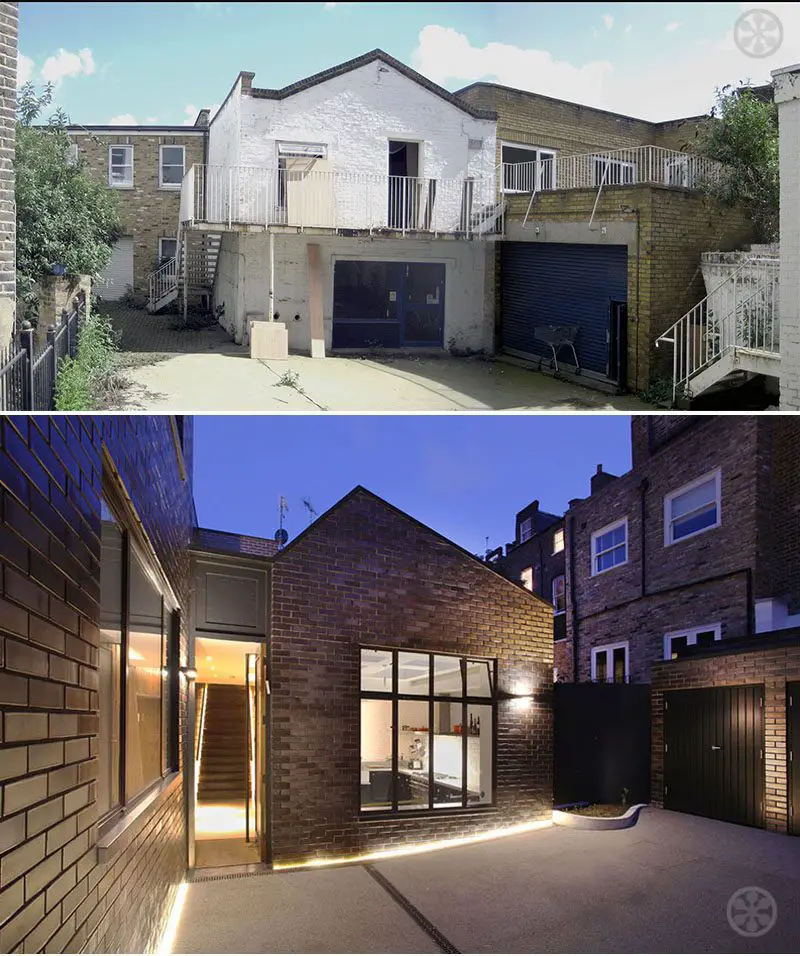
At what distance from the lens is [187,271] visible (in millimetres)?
14281

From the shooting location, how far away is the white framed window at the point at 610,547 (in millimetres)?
15305

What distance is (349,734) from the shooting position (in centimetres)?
882

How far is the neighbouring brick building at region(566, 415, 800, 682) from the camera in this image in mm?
11273

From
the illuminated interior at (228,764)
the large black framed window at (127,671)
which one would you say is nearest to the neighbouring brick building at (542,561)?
the illuminated interior at (228,764)

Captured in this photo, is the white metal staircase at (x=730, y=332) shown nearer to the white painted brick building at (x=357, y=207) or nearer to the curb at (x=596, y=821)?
the white painted brick building at (x=357, y=207)

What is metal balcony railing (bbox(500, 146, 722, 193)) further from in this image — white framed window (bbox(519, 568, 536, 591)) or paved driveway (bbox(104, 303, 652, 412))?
white framed window (bbox(519, 568, 536, 591))

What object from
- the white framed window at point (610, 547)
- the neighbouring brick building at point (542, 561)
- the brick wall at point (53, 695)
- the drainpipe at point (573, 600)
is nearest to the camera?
the brick wall at point (53, 695)

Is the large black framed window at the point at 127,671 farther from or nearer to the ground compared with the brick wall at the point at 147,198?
nearer to the ground

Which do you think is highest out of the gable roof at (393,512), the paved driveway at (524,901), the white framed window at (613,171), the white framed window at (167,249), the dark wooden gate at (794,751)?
the white framed window at (613,171)

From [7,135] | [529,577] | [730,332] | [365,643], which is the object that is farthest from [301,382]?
[529,577]

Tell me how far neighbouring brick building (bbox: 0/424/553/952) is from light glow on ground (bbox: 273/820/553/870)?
0.22ft

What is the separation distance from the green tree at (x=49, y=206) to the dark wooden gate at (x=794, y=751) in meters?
9.15

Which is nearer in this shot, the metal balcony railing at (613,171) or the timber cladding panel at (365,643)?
the timber cladding panel at (365,643)

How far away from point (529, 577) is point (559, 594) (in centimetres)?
246
